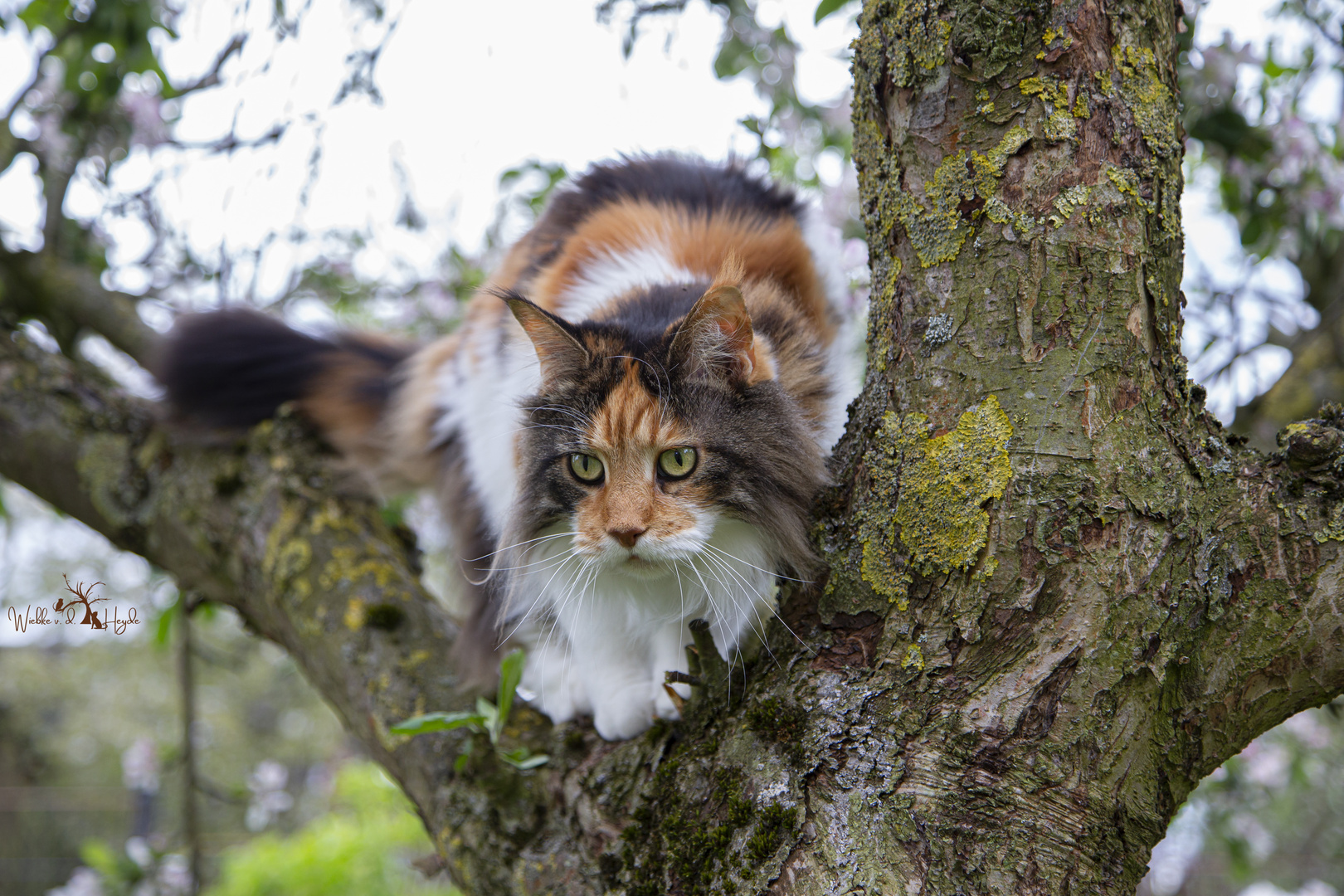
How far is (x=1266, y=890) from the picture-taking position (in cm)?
518

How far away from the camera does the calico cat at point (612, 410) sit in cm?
151

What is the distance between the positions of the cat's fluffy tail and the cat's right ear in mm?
1089

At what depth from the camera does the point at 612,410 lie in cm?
154

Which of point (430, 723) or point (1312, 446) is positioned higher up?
point (1312, 446)

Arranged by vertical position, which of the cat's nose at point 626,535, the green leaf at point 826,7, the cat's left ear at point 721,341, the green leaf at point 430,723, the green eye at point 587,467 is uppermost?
the green leaf at point 826,7

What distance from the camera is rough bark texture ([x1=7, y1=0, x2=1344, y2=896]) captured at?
1.09 m

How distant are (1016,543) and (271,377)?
217 cm

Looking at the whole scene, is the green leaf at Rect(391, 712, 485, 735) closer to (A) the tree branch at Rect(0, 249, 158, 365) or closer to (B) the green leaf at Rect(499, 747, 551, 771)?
→ (B) the green leaf at Rect(499, 747, 551, 771)

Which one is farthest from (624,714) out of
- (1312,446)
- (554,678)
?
(1312,446)

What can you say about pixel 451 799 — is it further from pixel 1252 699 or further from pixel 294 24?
pixel 294 24

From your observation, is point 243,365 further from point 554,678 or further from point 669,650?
point 669,650

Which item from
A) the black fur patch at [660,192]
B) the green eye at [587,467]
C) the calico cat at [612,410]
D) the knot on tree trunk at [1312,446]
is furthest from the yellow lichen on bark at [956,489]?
the black fur patch at [660,192]

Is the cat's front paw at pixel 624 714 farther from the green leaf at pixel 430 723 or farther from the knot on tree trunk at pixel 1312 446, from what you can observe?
the knot on tree trunk at pixel 1312 446

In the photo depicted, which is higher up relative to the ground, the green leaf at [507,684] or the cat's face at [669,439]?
the cat's face at [669,439]
